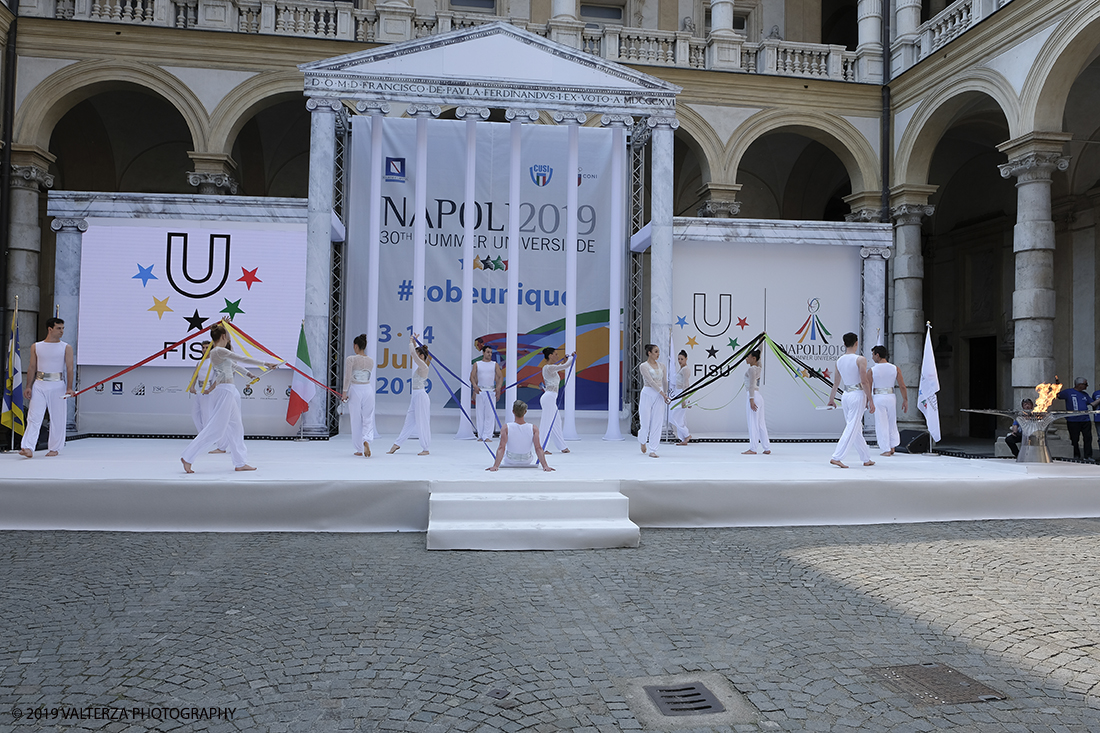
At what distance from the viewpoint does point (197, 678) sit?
3.82m

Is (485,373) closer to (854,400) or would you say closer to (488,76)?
(488,76)

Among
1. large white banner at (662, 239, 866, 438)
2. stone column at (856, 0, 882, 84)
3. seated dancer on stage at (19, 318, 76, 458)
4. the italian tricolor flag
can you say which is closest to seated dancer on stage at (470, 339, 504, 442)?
the italian tricolor flag

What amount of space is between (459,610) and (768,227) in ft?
37.4

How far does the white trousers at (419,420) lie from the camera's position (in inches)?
416

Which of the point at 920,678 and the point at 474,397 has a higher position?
the point at 474,397

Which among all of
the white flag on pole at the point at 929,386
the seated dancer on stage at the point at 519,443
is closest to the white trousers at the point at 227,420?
the seated dancer on stage at the point at 519,443

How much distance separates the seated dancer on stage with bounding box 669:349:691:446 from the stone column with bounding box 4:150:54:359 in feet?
42.7

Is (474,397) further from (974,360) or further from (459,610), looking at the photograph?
(974,360)

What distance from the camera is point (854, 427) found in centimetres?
973

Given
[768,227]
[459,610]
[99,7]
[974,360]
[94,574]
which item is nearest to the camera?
[459,610]

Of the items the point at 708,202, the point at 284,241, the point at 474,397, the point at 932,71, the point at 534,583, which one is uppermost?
the point at 932,71

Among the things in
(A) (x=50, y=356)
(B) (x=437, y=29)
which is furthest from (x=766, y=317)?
(A) (x=50, y=356)

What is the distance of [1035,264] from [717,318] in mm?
5746

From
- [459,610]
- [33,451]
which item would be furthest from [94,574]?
[33,451]
